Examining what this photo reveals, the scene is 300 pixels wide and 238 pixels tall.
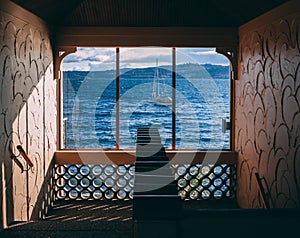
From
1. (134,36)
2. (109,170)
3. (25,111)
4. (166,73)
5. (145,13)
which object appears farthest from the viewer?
(166,73)

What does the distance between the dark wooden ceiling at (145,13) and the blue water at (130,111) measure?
1.01 meters

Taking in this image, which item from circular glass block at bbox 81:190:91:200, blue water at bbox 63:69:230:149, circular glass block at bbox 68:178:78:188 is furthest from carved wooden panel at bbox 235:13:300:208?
circular glass block at bbox 68:178:78:188

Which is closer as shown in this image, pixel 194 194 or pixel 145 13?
pixel 145 13

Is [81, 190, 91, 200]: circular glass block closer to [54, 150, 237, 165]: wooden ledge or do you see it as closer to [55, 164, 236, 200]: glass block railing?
[55, 164, 236, 200]: glass block railing

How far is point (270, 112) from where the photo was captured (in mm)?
5051

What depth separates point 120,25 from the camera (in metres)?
6.66

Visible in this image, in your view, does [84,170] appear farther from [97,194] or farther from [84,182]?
[97,194]

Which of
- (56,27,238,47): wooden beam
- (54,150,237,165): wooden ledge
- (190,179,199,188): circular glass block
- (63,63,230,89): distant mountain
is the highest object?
(56,27,238,47): wooden beam

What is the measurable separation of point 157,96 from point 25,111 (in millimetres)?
3028

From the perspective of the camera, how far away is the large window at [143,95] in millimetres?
7086

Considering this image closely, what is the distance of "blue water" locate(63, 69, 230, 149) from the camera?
23.9 ft

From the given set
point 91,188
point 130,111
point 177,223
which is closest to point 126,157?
point 91,188

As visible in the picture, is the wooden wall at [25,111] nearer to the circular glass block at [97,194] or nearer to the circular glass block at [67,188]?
the circular glass block at [67,188]

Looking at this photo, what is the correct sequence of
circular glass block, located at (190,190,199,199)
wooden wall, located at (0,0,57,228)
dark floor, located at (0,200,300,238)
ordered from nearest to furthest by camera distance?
dark floor, located at (0,200,300,238), wooden wall, located at (0,0,57,228), circular glass block, located at (190,190,199,199)
